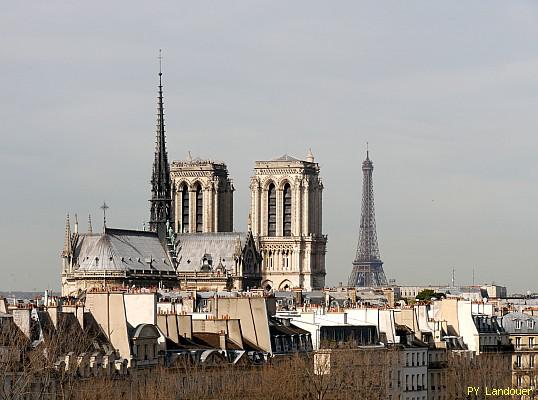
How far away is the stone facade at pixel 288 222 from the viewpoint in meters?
182

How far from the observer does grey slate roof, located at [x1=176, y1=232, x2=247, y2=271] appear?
544ft

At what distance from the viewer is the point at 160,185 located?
15750 cm

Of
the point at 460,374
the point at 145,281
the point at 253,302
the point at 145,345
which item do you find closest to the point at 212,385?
the point at 145,345

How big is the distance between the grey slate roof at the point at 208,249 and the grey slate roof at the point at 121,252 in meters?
5.39

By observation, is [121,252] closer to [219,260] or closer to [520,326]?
[219,260]

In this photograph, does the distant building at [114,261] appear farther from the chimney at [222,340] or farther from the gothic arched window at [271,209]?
the chimney at [222,340]

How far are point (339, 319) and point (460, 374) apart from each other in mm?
4825

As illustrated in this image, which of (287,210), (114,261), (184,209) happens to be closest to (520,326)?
(114,261)

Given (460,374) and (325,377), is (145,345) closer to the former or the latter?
(325,377)

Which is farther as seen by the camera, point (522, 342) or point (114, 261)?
point (114, 261)

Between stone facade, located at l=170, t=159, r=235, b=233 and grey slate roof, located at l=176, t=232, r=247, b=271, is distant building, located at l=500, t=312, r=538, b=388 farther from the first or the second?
stone facade, located at l=170, t=159, r=235, b=233

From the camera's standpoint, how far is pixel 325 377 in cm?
6856

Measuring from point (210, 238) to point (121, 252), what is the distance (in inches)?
607

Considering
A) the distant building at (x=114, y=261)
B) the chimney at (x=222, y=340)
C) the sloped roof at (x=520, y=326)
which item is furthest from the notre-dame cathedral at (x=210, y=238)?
the chimney at (x=222, y=340)
